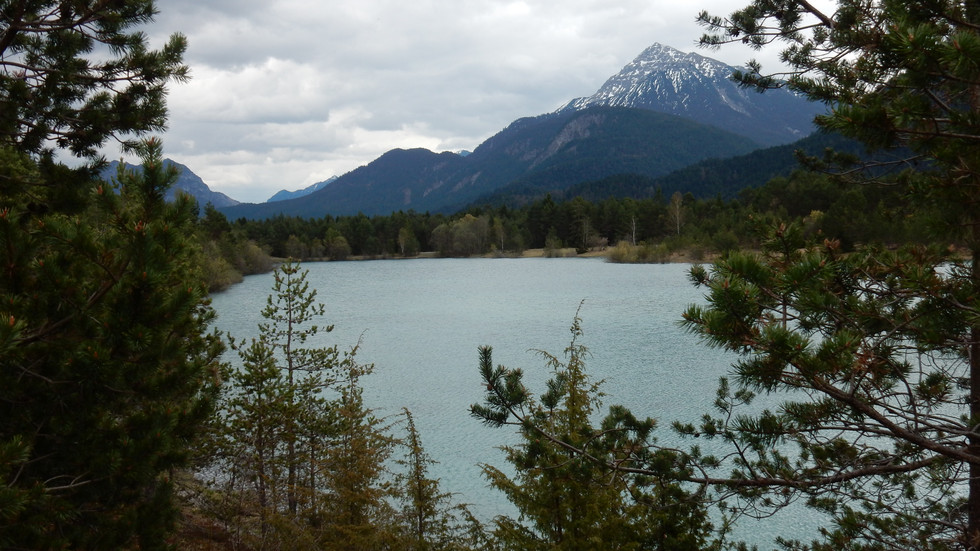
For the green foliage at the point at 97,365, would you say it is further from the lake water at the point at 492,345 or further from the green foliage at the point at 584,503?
the lake water at the point at 492,345

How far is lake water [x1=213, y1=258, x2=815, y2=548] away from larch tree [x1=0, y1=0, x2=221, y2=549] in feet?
7.94

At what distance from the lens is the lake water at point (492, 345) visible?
11219 millimetres

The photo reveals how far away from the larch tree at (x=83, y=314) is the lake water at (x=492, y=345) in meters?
2.42

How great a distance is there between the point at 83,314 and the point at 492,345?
57.7 ft

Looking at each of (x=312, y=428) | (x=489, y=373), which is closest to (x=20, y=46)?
(x=489, y=373)

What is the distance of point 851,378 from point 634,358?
15.4 metres

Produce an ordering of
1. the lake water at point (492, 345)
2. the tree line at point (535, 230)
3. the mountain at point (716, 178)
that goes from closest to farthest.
A: 1. the lake water at point (492, 345)
2. the tree line at point (535, 230)
3. the mountain at point (716, 178)

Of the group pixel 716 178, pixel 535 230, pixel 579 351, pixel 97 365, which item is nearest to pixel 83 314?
pixel 97 365

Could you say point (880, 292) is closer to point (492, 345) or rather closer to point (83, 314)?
point (83, 314)

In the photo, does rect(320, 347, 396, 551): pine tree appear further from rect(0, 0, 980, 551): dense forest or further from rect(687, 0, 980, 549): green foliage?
rect(687, 0, 980, 549): green foliage

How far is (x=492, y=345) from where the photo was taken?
65.9ft

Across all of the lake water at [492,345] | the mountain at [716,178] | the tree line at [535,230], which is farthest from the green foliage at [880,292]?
the mountain at [716,178]

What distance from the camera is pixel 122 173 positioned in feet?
8.95

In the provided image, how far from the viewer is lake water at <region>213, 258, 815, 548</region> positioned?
36.8 feet
